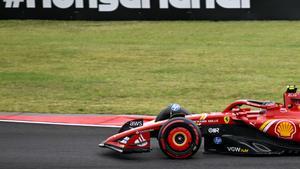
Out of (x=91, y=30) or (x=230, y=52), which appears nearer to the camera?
(x=230, y=52)

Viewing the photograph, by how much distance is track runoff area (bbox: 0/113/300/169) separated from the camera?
8.62 meters

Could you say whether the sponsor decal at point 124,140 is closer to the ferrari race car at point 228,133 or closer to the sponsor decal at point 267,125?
the ferrari race car at point 228,133

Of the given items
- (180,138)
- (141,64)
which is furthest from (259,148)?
(141,64)

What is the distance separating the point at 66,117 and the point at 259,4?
42.5 ft

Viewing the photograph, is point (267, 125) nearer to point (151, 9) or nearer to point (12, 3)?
point (151, 9)

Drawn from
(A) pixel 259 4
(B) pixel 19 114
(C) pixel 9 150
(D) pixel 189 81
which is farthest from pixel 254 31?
(C) pixel 9 150

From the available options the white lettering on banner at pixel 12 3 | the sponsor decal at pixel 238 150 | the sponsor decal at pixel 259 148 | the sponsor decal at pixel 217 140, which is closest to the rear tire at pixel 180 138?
the sponsor decal at pixel 217 140

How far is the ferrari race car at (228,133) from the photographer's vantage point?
873cm

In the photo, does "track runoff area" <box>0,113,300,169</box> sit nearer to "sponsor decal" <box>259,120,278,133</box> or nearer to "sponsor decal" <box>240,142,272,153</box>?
"sponsor decal" <box>240,142,272,153</box>

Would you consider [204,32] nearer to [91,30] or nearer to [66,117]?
[91,30]

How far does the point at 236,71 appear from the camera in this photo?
60.8 ft

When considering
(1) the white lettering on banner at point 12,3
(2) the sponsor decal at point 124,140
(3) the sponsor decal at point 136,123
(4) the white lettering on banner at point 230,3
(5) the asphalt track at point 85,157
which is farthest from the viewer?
(1) the white lettering on banner at point 12,3

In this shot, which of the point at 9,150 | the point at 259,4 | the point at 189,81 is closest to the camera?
the point at 9,150

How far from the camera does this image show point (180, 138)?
8.74 meters
